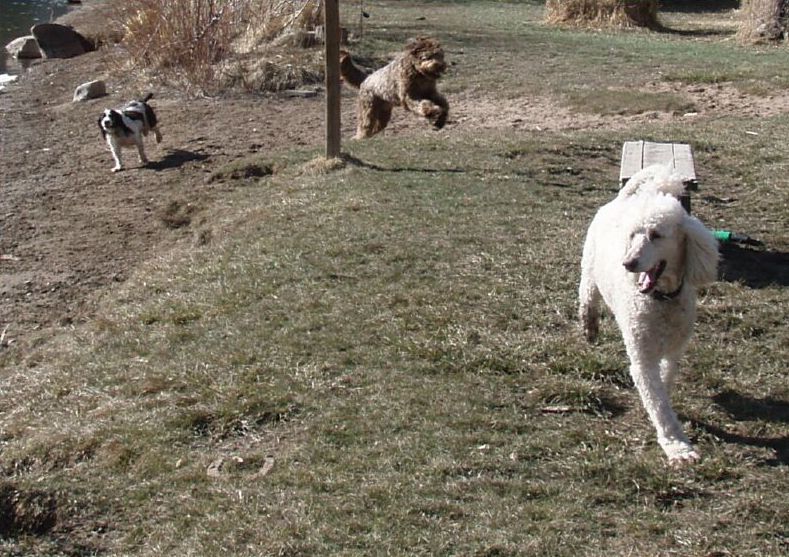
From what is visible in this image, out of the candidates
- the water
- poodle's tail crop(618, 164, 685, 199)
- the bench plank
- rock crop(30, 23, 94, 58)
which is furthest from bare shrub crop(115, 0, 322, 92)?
poodle's tail crop(618, 164, 685, 199)

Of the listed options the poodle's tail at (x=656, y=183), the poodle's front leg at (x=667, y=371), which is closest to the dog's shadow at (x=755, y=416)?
the poodle's front leg at (x=667, y=371)

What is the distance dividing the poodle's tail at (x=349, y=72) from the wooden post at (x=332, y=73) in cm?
49

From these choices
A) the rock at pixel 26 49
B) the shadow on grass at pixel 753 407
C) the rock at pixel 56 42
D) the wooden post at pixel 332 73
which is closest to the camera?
the shadow on grass at pixel 753 407

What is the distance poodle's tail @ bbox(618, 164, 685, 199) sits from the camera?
15.7ft

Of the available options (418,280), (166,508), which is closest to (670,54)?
(418,280)

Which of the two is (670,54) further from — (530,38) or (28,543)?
(28,543)

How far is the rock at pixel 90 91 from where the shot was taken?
17.4 meters

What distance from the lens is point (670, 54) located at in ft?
57.0

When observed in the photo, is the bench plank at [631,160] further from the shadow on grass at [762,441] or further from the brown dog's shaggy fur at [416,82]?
the shadow on grass at [762,441]

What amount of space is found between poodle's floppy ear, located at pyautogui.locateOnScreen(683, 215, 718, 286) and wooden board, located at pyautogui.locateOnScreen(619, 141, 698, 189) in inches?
91.7

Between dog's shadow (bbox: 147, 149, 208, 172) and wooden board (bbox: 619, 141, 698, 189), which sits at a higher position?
wooden board (bbox: 619, 141, 698, 189)

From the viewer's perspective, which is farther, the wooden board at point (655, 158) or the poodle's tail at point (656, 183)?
the wooden board at point (655, 158)

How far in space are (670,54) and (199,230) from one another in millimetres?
10772

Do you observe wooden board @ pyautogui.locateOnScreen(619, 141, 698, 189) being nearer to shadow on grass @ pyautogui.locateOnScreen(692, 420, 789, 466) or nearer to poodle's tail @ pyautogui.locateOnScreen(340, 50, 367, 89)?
shadow on grass @ pyautogui.locateOnScreen(692, 420, 789, 466)
